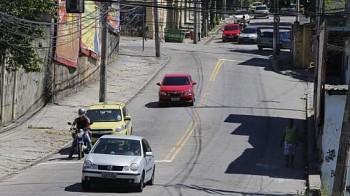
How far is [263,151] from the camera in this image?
31.9 meters

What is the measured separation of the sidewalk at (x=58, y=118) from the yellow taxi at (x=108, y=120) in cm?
171

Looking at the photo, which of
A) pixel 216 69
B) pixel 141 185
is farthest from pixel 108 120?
pixel 216 69

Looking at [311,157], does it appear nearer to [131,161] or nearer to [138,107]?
[131,161]

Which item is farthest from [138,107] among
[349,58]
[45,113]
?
[349,58]

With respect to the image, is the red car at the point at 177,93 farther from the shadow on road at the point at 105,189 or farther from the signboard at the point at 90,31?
the shadow on road at the point at 105,189

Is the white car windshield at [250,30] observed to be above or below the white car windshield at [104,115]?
above

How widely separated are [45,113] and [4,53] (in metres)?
8.70

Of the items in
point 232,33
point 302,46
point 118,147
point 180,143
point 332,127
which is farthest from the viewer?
point 232,33

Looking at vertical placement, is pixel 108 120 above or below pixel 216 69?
above

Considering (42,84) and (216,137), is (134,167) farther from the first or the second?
(42,84)

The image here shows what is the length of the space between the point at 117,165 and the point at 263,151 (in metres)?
11.7

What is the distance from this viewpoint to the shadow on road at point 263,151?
27953mm

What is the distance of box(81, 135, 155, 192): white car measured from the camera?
2120 cm

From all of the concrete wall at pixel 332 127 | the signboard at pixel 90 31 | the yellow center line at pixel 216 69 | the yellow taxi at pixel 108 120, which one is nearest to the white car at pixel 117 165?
the concrete wall at pixel 332 127
